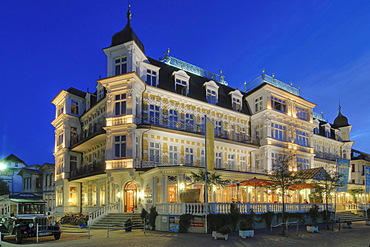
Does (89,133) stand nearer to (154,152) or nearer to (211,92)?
(154,152)

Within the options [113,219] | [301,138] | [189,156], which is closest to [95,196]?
[113,219]

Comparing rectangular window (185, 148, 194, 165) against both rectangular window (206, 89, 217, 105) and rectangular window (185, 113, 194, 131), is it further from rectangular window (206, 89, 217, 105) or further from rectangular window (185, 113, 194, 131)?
rectangular window (206, 89, 217, 105)

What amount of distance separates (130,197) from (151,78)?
11233mm

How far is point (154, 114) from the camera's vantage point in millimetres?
30359

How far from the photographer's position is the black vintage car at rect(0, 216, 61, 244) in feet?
58.9

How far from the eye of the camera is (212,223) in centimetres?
1966

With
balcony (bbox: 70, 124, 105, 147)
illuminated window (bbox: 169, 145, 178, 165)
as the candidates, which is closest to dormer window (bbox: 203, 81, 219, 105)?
illuminated window (bbox: 169, 145, 178, 165)

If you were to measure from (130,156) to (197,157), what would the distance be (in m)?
8.27

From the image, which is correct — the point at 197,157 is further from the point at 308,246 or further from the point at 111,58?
the point at 308,246

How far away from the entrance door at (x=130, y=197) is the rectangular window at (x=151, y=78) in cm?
951

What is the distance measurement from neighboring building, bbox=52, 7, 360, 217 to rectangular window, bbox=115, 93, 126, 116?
93 millimetres

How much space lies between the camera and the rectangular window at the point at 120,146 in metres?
27.8

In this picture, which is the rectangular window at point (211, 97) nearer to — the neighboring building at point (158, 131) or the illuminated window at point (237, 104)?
the neighboring building at point (158, 131)

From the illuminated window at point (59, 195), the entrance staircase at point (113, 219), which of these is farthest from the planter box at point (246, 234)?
the illuminated window at point (59, 195)
